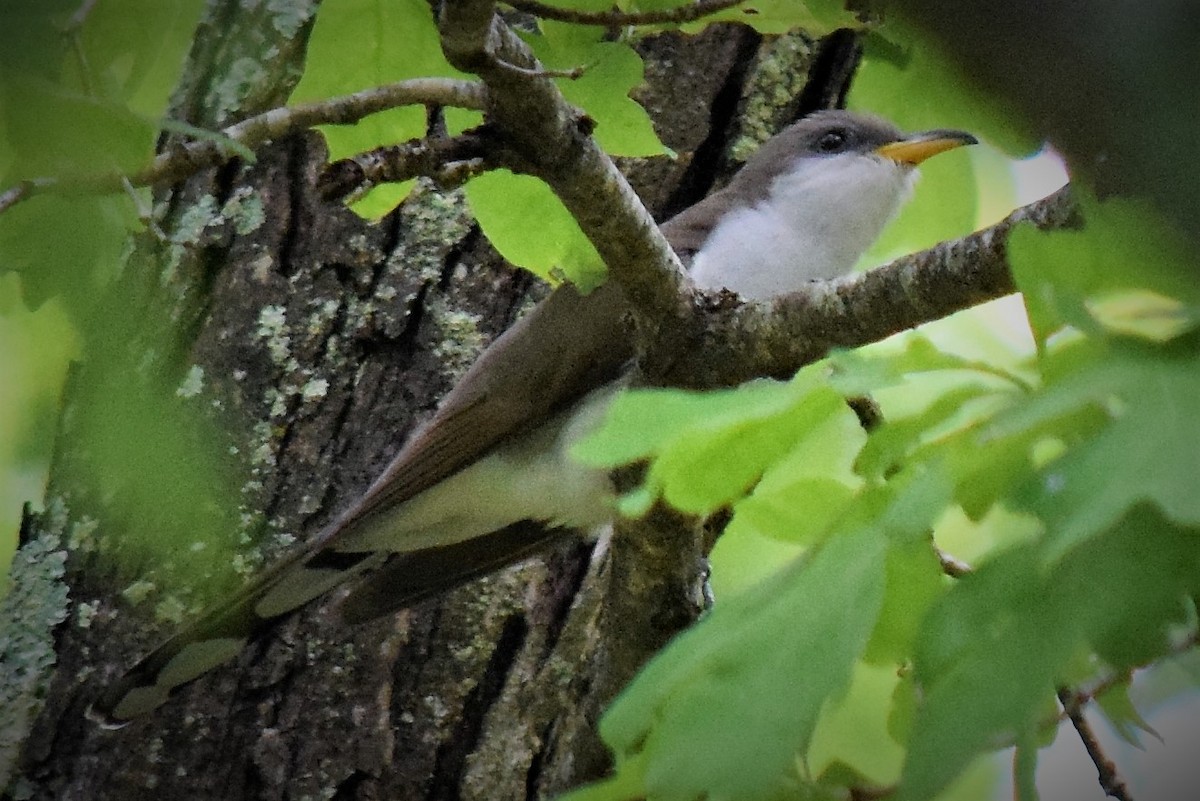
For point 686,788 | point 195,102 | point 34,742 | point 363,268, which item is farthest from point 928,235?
point 34,742

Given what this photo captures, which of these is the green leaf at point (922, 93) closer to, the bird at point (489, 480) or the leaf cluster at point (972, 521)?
the leaf cluster at point (972, 521)

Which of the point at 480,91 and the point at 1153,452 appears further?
the point at 480,91

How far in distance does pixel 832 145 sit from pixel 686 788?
84.0 inches

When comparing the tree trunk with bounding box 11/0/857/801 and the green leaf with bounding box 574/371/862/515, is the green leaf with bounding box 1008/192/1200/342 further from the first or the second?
the tree trunk with bounding box 11/0/857/801

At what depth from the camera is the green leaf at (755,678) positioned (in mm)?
767

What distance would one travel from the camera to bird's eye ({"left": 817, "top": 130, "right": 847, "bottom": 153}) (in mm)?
2719

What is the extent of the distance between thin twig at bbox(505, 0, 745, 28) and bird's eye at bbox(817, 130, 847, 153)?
52.3 inches

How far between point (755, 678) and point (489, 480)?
150 centimetres

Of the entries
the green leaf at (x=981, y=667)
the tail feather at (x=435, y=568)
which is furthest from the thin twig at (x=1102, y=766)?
the tail feather at (x=435, y=568)

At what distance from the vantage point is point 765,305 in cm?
147

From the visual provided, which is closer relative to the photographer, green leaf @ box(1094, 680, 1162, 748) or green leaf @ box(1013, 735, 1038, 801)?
green leaf @ box(1013, 735, 1038, 801)

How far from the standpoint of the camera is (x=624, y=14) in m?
1.41

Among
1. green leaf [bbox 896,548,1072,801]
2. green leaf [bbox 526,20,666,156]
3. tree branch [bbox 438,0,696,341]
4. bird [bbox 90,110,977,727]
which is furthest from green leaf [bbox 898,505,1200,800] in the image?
bird [bbox 90,110,977,727]

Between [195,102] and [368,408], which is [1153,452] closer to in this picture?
[368,408]
